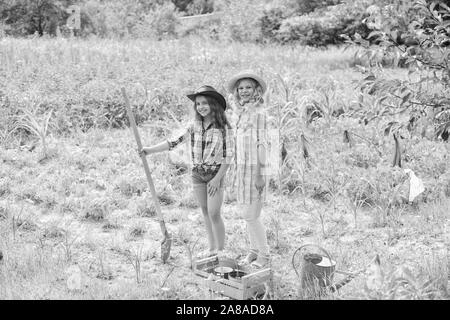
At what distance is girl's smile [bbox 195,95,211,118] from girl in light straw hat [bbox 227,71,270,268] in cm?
18

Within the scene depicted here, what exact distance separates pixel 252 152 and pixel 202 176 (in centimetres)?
42

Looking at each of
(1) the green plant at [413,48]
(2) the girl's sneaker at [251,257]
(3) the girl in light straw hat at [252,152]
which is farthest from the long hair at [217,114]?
(1) the green plant at [413,48]

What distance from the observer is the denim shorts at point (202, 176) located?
346cm

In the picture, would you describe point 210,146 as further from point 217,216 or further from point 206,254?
point 206,254

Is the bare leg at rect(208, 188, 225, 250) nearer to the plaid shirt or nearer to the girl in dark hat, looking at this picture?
the girl in dark hat

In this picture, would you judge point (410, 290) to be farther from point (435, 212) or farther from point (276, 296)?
point (435, 212)

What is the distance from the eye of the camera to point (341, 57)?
504 inches

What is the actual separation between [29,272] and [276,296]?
1.41 meters

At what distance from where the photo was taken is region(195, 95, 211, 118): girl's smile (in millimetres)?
3373

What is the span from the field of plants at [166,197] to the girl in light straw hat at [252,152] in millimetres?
318

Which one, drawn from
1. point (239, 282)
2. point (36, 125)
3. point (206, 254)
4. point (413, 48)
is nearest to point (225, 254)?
point (206, 254)

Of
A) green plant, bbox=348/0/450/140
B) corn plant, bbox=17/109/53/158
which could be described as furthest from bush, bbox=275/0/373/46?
green plant, bbox=348/0/450/140

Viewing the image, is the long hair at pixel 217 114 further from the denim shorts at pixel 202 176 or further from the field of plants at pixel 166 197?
the field of plants at pixel 166 197
